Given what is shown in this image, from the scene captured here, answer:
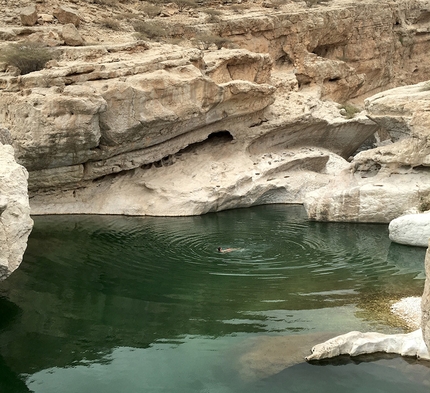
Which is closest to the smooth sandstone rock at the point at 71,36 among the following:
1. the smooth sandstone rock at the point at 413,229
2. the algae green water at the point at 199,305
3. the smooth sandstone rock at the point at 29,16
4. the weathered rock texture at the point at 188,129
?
the weathered rock texture at the point at 188,129

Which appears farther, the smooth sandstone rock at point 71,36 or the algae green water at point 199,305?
the smooth sandstone rock at point 71,36

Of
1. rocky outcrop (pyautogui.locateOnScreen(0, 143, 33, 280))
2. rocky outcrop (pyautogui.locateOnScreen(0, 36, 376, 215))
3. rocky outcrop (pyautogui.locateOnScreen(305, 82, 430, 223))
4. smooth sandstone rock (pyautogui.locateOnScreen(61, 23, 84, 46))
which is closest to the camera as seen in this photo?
rocky outcrop (pyautogui.locateOnScreen(0, 143, 33, 280))

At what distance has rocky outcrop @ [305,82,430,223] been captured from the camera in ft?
57.4

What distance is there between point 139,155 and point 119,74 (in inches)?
107

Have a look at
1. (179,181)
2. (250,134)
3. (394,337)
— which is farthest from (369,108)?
(394,337)

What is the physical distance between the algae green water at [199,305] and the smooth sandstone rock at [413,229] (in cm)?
23

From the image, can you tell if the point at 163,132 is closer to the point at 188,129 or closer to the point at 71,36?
the point at 188,129

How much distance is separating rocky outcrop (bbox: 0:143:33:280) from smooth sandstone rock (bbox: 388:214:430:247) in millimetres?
9111

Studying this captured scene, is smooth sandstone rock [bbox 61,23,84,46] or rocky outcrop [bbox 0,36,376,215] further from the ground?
smooth sandstone rock [bbox 61,23,84,46]

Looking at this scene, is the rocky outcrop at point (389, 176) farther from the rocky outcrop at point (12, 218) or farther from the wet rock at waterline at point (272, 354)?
the rocky outcrop at point (12, 218)

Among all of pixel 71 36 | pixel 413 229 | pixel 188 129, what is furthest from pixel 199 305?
pixel 71 36

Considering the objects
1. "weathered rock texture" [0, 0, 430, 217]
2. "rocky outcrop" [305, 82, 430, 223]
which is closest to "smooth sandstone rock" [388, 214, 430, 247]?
"rocky outcrop" [305, 82, 430, 223]

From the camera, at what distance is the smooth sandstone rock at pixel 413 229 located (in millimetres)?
15664

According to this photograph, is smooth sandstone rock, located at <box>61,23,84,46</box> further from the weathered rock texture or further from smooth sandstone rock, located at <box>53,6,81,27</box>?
smooth sandstone rock, located at <box>53,6,81,27</box>
